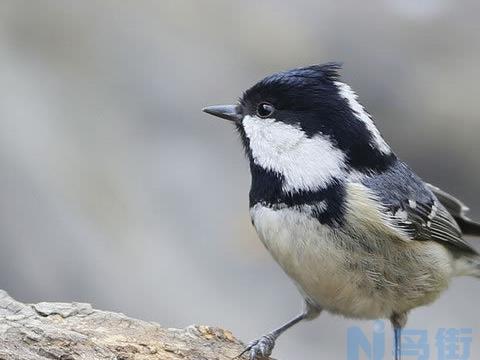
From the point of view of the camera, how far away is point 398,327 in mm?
3525

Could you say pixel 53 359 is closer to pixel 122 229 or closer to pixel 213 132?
pixel 122 229

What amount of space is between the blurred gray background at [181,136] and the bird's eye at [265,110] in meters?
2.08

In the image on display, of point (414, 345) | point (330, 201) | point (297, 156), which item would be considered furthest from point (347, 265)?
point (414, 345)

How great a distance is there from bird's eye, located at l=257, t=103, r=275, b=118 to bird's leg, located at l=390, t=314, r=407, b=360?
2.85 ft

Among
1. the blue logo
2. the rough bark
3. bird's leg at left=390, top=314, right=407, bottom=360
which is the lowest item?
the blue logo

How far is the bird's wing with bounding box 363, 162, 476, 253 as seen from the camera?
3328mm

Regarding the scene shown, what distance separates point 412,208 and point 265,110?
2.14 feet

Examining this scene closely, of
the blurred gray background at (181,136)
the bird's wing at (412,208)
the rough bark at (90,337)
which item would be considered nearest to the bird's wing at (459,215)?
the bird's wing at (412,208)

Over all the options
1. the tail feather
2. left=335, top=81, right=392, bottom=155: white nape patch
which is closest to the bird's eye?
left=335, top=81, right=392, bottom=155: white nape patch

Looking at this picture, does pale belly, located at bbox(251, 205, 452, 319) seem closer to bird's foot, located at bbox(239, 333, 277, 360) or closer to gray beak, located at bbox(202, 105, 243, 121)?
bird's foot, located at bbox(239, 333, 277, 360)

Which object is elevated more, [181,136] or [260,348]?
[181,136]

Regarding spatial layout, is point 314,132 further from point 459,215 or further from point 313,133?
point 459,215

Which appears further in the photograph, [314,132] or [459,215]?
[459,215]

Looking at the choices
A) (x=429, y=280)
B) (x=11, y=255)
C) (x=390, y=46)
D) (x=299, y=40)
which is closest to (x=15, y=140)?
(x=11, y=255)
